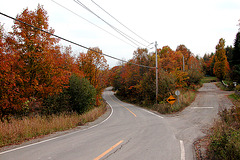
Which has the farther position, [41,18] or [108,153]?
[41,18]

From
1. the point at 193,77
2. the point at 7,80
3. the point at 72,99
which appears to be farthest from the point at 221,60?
the point at 7,80

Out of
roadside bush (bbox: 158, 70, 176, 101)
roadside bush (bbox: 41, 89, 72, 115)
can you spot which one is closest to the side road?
roadside bush (bbox: 158, 70, 176, 101)

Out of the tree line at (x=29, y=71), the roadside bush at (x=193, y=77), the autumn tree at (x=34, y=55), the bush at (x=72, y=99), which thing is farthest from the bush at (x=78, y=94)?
the roadside bush at (x=193, y=77)

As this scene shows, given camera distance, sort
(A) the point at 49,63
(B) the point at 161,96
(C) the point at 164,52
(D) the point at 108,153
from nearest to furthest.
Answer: (D) the point at 108,153 < (A) the point at 49,63 < (B) the point at 161,96 < (C) the point at 164,52

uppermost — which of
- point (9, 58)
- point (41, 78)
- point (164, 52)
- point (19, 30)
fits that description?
point (164, 52)

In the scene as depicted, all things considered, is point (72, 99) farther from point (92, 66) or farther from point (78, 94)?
point (92, 66)

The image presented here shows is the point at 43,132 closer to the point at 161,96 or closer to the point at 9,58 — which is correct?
the point at 9,58

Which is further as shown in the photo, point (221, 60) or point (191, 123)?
point (221, 60)

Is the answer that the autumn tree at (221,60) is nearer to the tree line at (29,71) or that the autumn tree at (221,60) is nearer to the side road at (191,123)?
the side road at (191,123)

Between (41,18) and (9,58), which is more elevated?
(41,18)

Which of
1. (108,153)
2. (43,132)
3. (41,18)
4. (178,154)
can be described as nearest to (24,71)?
(41,18)

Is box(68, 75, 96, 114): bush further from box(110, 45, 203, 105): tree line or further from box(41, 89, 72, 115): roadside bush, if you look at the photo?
box(110, 45, 203, 105): tree line

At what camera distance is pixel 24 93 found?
40.5ft

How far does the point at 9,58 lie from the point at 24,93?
3.62 m
